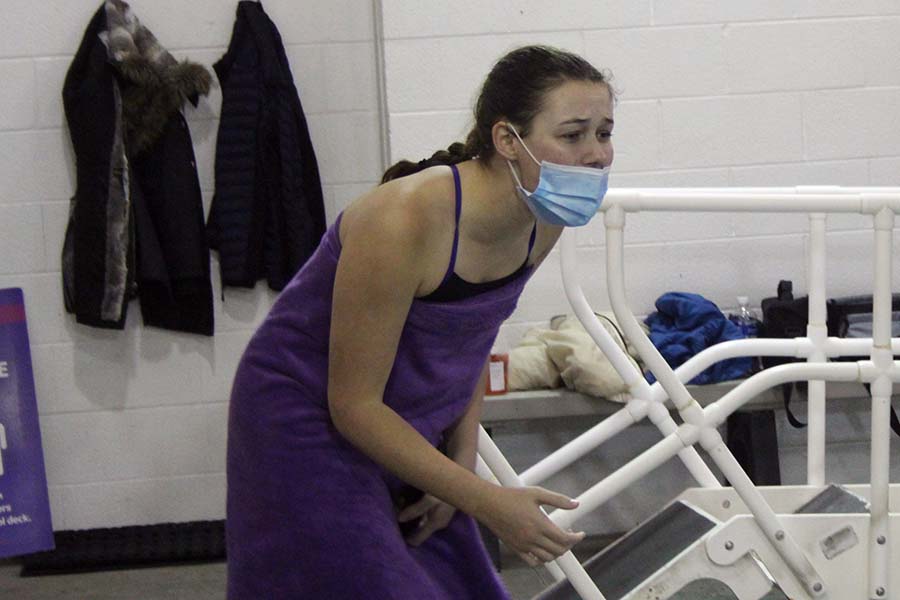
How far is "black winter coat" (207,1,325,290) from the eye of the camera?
11.6 ft

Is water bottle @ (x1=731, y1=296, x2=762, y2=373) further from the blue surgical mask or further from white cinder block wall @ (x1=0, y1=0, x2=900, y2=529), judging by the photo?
the blue surgical mask

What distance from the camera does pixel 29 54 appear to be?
142 inches

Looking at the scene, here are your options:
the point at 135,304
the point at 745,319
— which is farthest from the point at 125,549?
the point at 745,319

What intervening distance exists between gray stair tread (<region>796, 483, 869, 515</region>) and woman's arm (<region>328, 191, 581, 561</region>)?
1.02m

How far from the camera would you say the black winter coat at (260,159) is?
3.55 metres

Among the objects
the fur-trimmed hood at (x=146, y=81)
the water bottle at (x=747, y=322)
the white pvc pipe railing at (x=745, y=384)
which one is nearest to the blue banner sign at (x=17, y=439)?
the fur-trimmed hood at (x=146, y=81)

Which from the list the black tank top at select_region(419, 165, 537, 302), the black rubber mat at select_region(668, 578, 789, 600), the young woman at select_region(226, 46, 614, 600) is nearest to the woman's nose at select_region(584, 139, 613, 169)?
the young woman at select_region(226, 46, 614, 600)

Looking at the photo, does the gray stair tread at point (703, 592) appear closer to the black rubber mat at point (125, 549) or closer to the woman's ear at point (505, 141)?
the woman's ear at point (505, 141)

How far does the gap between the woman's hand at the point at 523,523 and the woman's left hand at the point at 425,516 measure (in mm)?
168

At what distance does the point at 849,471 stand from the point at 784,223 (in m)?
0.80

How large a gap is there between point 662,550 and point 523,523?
907 mm

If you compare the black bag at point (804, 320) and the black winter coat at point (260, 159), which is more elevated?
the black winter coat at point (260, 159)

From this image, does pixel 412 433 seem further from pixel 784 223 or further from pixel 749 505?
pixel 784 223

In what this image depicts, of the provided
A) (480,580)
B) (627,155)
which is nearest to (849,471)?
(627,155)
